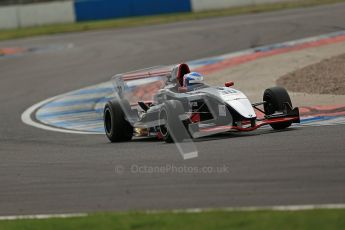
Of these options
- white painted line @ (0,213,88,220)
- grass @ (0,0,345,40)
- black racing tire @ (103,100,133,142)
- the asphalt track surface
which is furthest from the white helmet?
grass @ (0,0,345,40)

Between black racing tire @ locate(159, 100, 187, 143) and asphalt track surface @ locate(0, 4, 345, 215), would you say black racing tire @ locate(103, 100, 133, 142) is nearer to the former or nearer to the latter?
asphalt track surface @ locate(0, 4, 345, 215)

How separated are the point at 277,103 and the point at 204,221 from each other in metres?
5.33

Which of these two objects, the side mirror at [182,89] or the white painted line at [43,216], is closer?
the white painted line at [43,216]

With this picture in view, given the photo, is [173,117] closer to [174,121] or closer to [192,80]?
[174,121]

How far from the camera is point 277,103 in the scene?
1144 centimetres

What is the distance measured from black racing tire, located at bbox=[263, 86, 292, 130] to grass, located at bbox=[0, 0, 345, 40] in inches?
912

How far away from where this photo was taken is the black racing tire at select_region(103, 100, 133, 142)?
486 inches

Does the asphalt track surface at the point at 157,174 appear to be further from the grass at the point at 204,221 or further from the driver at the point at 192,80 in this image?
the driver at the point at 192,80

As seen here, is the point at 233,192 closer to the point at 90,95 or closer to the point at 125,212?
the point at 125,212

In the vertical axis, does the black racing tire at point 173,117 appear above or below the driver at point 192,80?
below

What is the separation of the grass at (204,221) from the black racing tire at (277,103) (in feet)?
16.1

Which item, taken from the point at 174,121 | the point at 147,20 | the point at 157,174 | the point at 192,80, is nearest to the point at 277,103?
the point at 192,80

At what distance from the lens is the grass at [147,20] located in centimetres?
3522

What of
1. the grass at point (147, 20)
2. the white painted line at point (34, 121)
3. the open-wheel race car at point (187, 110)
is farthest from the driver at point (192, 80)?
the grass at point (147, 20)
